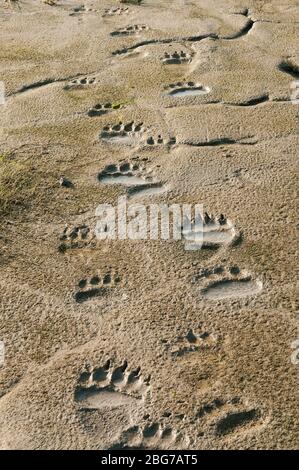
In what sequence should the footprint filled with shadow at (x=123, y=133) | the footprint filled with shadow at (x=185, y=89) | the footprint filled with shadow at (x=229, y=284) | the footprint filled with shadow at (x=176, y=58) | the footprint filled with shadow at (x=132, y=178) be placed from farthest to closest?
1. the footprint filled with shadow at (x=176, y=58)
2. the footprint filled with shadow at (x=185, y=89)
3. the footprint filled with shadow at (x=123, y=133)
4. the footprint filled with shadow at (x=132, y=178)
5. the footprint filled with shadow at (x=229, y=284)

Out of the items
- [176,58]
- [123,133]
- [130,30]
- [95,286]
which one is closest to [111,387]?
[95,286]

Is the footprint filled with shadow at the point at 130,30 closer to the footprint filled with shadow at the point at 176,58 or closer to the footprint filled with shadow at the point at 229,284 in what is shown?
the footprint filled with shadow at the point at 176,58

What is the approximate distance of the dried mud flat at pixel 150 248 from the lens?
5.26 feet

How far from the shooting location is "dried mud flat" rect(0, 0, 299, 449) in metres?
1.60

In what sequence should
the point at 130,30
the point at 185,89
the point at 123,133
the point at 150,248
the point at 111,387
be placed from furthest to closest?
1. the point at 130,30
2. the point at 185,89
3. the point at 123,133
4. the point at 150,248
5. the point at 111,387

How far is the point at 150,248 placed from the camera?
2080mm

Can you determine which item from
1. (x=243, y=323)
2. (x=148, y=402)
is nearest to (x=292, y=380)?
(x=243, y=323)

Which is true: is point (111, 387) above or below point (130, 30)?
below

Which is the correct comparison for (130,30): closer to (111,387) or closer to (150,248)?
(150,248)

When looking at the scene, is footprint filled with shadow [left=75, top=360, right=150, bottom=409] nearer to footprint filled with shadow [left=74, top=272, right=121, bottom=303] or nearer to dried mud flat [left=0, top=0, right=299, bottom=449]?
dried mud flat [left=0, top=0, right=299, bottom=449]

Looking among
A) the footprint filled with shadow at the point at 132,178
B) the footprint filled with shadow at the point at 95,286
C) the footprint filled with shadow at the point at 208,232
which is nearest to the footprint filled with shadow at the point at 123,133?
the footprint filled with shadow at the point at 132,178

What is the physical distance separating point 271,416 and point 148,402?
12.5 inches

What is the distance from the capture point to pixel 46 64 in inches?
129
